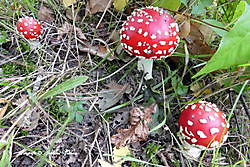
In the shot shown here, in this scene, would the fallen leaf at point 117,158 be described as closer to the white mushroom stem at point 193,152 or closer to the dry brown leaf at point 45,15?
the white mushroom stem at point 193,152

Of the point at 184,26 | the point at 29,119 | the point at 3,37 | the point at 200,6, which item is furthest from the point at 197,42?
the point at 3,37

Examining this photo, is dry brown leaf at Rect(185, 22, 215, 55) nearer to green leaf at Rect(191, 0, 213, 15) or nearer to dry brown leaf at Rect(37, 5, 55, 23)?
green leaf at Rect(191, 0, 213, 15)

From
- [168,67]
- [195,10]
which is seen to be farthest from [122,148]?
[195,10]

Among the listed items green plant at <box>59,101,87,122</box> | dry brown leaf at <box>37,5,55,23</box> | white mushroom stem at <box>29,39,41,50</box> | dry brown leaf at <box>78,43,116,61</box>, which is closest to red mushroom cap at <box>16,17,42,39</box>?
white mushroom stem at <box>29,39,41,50</box>

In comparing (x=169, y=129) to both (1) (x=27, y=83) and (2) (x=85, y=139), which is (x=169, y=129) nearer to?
(2) (x=85, y=139)

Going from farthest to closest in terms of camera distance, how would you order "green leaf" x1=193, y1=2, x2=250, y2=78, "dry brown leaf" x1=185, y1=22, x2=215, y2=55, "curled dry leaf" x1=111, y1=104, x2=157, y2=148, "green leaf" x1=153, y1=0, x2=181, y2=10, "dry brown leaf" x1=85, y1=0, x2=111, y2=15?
"dry brown leaf" x1=85, y1=0, x2=111, y2=15 → "dry brown leaf" x1=185, y1=22, x2=215, y2=55 → "green leaf" x1=153, y1=0, x2=181, y2=10 → "curled dry leaf" x1=111, y1=104, x2=157, y2=148 → "green leaf" x1=193, y1=2, x2=250, y2=78

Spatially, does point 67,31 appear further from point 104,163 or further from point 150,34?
point 104,163
